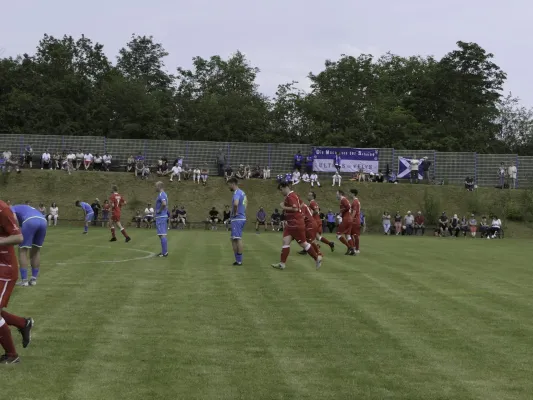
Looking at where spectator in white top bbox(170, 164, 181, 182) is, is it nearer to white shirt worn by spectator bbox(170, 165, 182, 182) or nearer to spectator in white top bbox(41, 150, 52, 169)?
white shirt worn by spectator bbox(170, 165, 182, 182)

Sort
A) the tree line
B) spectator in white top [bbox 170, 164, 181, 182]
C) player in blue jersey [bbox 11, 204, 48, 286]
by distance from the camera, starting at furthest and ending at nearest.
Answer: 1. the tree line
2. spectator in white top [bbox 170, 164, 181, 182]
3. player in blue jersey [bbox 11, 204, 48, 286]

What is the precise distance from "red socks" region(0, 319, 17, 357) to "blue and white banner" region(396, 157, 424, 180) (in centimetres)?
4720

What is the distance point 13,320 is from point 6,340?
0.39m

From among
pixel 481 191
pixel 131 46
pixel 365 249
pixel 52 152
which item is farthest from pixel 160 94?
pixel 365 249

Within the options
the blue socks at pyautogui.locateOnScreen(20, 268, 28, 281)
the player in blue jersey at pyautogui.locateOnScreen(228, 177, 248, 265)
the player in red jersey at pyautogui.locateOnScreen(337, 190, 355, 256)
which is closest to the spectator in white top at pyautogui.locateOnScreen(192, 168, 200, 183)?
the player in red jersey at pyautogui.locateOnScreen(337, 190, 355, 256)

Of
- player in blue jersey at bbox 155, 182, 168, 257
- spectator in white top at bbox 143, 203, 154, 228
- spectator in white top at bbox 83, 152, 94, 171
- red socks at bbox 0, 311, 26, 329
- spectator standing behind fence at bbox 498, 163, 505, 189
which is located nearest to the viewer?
red socks at bbox 0, 311, 26, 329

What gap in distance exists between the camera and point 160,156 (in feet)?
180

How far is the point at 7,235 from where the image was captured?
7809 mm

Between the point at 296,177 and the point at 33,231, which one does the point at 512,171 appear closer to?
the point at 296,177

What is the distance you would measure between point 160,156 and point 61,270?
38601mm

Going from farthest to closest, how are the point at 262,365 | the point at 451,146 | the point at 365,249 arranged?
the point at 451,146, the point at 365,249, the point at 262,365

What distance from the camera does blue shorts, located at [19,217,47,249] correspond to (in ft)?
43.7

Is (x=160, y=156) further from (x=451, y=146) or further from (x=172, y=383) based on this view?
(x=172, y=383)

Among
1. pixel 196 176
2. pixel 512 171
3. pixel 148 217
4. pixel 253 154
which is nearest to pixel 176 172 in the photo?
pixel 196 176
